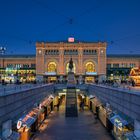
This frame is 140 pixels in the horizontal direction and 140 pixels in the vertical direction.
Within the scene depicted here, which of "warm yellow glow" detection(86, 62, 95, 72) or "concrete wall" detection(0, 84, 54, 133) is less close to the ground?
"warm yellow glow" detection(86, 62, 95, 72)

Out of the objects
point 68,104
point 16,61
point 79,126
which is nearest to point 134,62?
point 16,61

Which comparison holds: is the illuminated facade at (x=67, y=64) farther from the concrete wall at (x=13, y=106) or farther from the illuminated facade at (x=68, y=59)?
the concrete wall at (x=13, y=106)

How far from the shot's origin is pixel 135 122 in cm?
2350

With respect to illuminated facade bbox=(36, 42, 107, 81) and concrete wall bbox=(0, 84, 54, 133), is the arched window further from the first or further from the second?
concrete wall bbox=(0, 84, 54, 133)

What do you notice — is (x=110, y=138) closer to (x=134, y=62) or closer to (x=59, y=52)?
(x=59, y=52)

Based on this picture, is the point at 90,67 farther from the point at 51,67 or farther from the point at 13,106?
the point at 13,106

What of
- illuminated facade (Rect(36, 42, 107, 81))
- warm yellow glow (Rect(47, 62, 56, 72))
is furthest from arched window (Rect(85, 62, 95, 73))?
warm yellow glow (Rect(47, 62, 56, 72))

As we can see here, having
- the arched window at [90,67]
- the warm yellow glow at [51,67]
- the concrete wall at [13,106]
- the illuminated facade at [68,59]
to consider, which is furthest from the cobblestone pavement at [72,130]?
the arched window at [90,67]

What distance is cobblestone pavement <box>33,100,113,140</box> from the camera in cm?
3934

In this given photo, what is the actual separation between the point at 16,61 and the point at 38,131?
400ft

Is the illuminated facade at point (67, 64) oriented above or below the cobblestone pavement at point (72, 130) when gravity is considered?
above

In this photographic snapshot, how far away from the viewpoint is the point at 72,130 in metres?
44.2

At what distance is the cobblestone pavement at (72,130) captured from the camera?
3934cm

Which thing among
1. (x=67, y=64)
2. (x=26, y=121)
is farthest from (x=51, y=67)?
(x=26, y=121)
